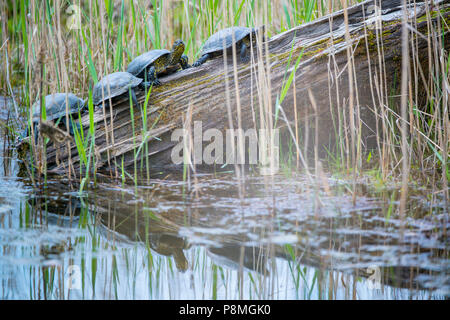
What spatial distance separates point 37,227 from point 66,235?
0.51 ft

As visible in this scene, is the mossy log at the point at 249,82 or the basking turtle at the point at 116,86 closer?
the basking turtle at the point at 116,86

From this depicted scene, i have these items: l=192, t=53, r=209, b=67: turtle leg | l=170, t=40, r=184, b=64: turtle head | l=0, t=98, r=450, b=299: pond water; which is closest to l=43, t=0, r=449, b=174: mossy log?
l=192, t=53, r=209, b=67: turtle leg

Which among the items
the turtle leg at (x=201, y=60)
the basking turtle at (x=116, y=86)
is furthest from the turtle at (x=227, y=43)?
the basking turtle at (x=116, y=86)

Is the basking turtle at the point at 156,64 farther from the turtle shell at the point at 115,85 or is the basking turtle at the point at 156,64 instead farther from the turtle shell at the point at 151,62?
the turtle shell at the point at 115,85

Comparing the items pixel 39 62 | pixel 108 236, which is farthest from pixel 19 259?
pixel 39 62

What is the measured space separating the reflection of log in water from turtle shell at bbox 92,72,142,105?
0.63 meters

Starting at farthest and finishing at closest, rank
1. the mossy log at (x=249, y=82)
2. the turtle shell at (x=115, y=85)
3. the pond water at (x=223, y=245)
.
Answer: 1. the mossy log at (x=249, y=82)
2. the turtle shell at (x=115, y=85)
3. the pond water at (x=223, y=245)

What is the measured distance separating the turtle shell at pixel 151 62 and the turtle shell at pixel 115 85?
0.52 ft

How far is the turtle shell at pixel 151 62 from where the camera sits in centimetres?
244

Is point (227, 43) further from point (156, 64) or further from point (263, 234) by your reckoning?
point (263, 234)

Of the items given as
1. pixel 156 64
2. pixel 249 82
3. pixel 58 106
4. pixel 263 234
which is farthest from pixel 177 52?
pixel 263 234

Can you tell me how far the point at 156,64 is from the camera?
2.46 m

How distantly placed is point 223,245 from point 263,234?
0.18 meters

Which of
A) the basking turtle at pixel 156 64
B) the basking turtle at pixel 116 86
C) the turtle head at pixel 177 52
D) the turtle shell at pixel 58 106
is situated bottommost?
the turtle shell at pixel 58 106
